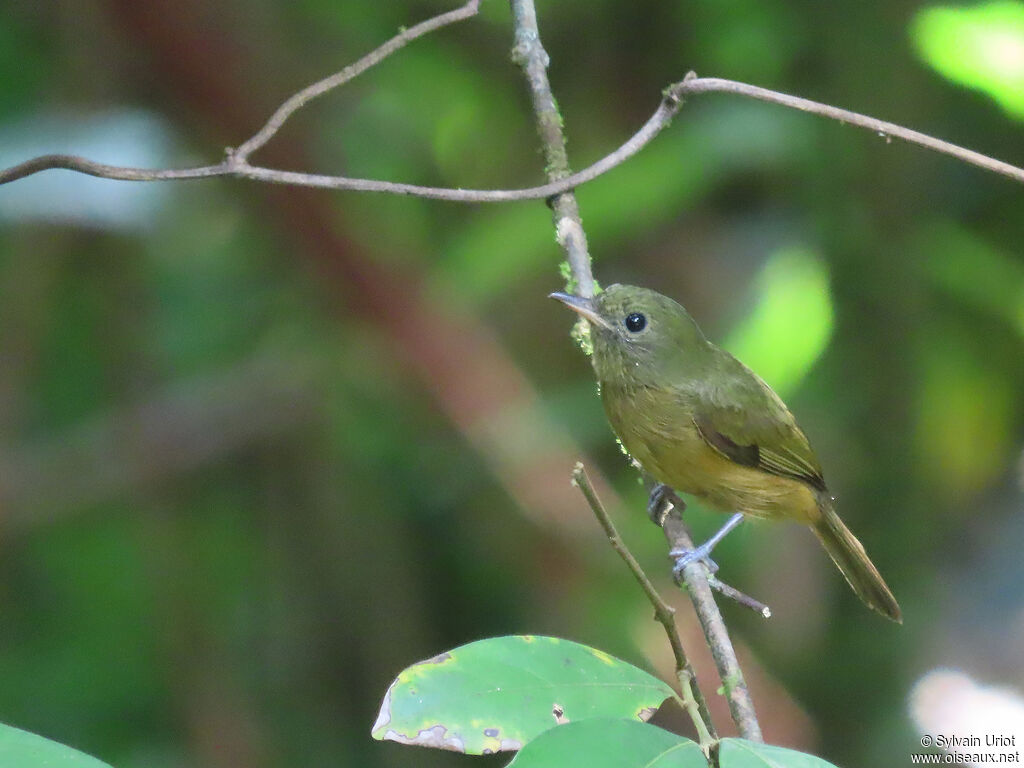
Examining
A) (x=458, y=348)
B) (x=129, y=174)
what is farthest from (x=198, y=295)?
(x=129, y=174)

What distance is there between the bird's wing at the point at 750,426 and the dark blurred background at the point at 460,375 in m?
0.21

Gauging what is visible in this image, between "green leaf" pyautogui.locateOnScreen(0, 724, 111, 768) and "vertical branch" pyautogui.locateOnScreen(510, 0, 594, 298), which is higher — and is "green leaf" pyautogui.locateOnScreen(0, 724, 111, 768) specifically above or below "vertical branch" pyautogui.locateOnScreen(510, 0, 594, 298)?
below

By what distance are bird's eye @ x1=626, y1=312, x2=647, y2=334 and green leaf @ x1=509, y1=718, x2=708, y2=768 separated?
206 cm

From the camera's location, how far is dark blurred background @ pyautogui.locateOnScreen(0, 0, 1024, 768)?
375cm

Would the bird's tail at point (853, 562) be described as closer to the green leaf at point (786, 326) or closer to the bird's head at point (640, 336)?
the green leaf at point (786, 326)

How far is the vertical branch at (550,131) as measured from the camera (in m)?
2.59

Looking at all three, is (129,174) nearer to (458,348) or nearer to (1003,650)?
(458,348)

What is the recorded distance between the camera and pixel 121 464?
4090 mm

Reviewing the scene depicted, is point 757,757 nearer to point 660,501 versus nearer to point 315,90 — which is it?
point 315,90

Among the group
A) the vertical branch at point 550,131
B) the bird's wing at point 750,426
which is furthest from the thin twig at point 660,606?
the bird's wing at point 750,426

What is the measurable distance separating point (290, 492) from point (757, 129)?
2.25 m

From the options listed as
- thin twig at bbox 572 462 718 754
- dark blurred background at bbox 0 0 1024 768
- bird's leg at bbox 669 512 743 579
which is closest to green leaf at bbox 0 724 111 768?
thin twig at bbox 572 462 718 754

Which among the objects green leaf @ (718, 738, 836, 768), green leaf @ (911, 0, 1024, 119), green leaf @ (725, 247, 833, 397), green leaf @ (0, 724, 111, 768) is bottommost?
green leaf @ (718, 738, 836, 768)

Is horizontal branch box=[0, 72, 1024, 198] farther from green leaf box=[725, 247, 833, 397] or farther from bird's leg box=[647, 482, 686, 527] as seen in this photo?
green leaf box=[725, 247, 833, 397]
